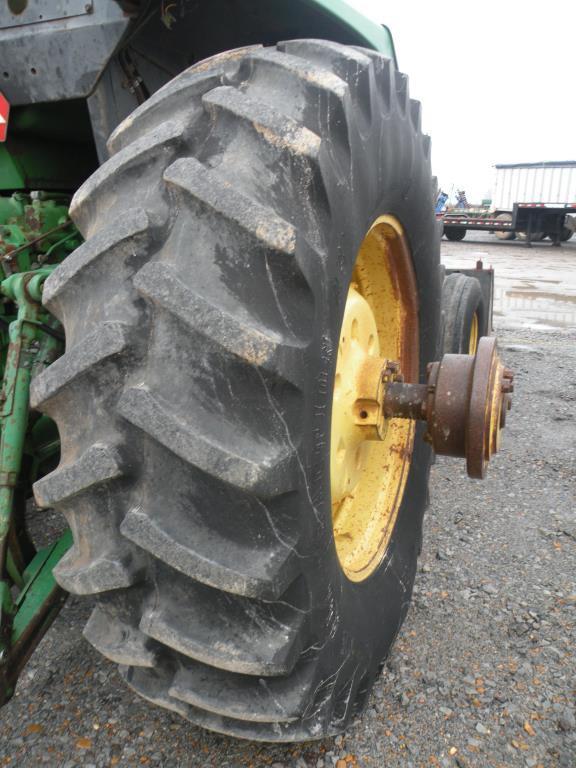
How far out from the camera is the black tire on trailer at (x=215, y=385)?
0.97m

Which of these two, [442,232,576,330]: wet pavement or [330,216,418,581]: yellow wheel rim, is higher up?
[330,216,418,581]: yellow wheel rim

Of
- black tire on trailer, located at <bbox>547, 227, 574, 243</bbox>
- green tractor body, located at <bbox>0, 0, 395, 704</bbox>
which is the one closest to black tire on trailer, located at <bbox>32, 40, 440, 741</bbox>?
green tractor body, located at <bbox>0, 0, 395, 704</bbox>

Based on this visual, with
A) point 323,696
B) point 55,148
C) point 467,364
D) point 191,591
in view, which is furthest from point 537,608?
point 55,148

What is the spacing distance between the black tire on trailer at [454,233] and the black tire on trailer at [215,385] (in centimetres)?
1969

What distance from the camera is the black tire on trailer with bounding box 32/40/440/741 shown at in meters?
0.97

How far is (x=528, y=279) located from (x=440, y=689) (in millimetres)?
10495

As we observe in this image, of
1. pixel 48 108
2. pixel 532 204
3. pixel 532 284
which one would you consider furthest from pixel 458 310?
pixel 532 204

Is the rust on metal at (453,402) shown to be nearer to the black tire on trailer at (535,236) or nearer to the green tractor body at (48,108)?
the green tractor body at (48,108)

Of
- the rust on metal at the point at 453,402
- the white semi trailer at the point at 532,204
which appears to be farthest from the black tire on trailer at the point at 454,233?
the rust on metal at the point at 453,402

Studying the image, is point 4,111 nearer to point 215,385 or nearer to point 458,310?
point 215,385

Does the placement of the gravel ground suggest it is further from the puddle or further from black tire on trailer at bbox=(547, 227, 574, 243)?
black tire on trailer at bbox=(547, 227, 574, 243)

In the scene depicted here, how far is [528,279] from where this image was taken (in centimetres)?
1120

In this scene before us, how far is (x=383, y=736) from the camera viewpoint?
5.17 feet

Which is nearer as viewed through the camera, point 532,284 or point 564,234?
point 532,284
